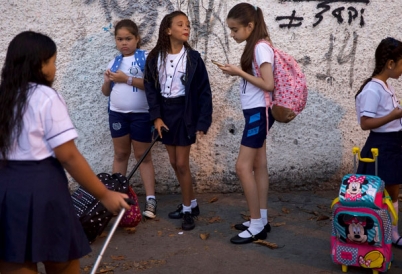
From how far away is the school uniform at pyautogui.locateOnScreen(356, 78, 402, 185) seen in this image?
417cm

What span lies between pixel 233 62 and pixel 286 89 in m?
1.39

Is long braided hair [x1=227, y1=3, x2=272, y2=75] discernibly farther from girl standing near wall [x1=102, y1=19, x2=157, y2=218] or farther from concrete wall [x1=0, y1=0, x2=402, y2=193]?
concrete wall [x1=0, y1=0, x2=402, y2=193]

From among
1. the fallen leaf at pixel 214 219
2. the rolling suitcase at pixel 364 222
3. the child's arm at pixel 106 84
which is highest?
the child's arm at pixel 106 84

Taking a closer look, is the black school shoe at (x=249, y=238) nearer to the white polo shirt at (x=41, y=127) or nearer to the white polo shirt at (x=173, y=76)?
the white polo shirt at (x=173, y=76)

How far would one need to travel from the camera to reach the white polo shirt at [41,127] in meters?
2.64

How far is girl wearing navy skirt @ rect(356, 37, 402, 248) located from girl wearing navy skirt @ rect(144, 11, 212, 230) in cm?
127

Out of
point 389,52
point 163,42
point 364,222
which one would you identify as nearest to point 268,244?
point 364,222

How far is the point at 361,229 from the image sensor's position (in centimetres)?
388

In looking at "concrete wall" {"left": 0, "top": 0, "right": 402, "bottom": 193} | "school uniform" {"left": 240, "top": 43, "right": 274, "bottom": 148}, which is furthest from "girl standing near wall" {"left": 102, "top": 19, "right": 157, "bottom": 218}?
"school uniform" {"left": 240, "top": 43, "right": 274, "bottom": 148}

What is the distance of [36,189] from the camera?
270 cm

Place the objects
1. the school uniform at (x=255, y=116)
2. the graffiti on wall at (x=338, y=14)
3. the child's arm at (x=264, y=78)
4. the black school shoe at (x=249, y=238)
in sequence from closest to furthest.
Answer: the child's arm at (x=264, y=78) → the school uniform at (x=255, y=116) → the black school shoe at (x=249, y=238) → the graffiti on wall at (x=338, y=14)

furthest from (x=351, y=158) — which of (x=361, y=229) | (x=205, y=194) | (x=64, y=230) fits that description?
(x=64, y=230)

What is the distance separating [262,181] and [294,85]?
0.83 metres

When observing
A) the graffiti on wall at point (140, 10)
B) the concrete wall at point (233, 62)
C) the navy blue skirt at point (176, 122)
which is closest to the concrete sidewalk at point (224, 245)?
the concrete wall at point (233, 62)
